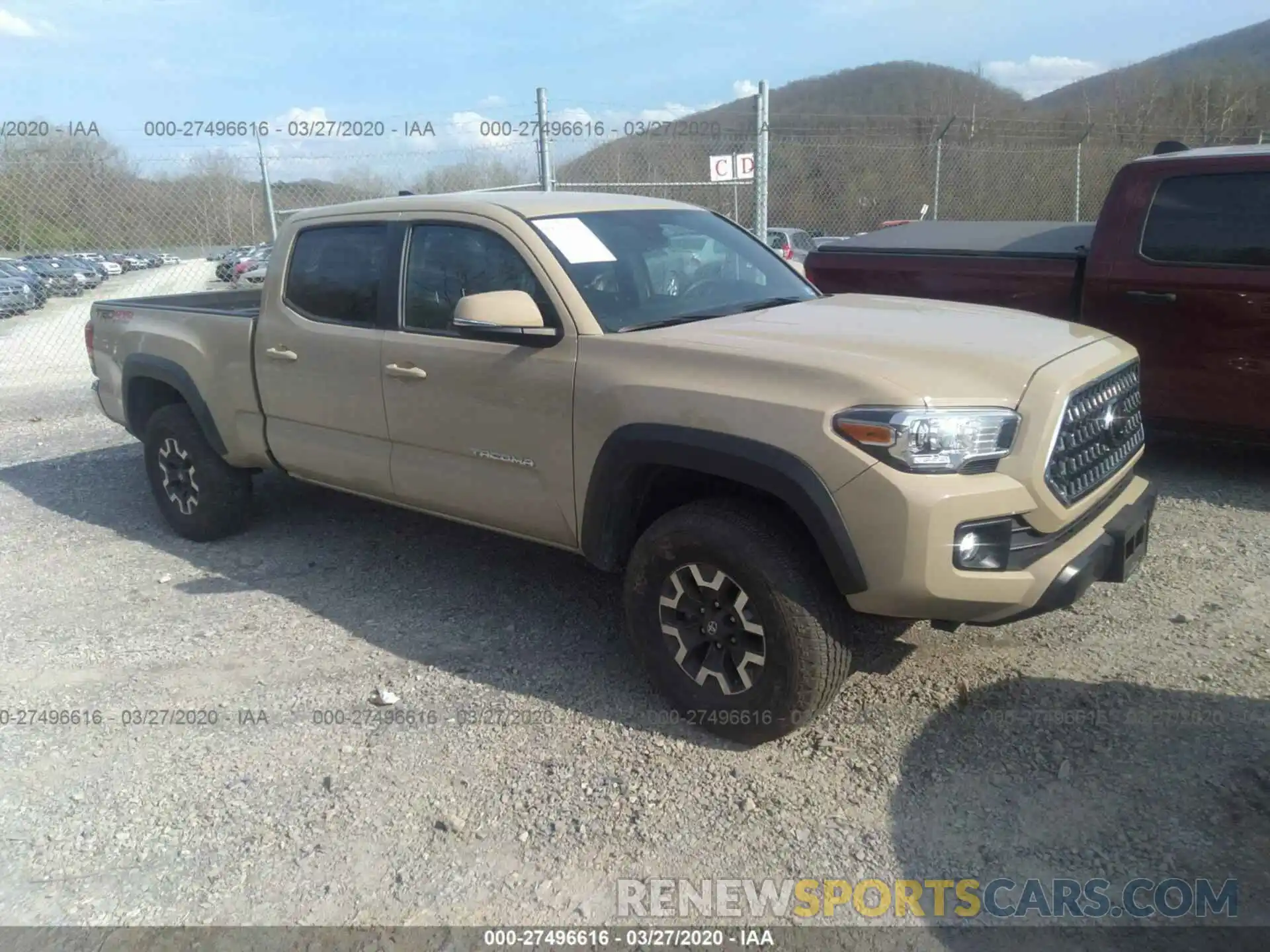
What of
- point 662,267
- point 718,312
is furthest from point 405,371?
point 718,312

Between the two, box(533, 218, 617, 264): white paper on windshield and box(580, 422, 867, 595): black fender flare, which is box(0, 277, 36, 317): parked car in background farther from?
box(580, 422, 867, 595): black fender flare

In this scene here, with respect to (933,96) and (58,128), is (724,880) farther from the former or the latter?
(933,96)

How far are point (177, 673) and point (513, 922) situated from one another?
7.17 feet

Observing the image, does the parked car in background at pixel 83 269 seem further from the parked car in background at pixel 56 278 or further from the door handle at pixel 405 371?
the door handle at pixel 405 371

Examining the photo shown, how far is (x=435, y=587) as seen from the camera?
483cm

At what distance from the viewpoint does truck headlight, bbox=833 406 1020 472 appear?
9.26ft

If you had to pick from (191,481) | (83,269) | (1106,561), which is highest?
(83,269)

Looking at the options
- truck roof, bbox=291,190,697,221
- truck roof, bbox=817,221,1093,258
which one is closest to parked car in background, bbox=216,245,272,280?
truck roof, bbox=817,221,1093,258

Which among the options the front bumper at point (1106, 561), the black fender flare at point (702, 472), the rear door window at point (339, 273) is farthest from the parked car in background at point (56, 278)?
the front bumper at point (1106, 561)

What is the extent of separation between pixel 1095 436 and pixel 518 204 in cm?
242

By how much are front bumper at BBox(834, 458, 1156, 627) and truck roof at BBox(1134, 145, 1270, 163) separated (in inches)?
141

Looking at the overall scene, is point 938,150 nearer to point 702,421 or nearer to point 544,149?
point 544,149

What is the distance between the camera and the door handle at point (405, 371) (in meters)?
4.09

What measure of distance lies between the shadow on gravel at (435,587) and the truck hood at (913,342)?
129 centimetres
